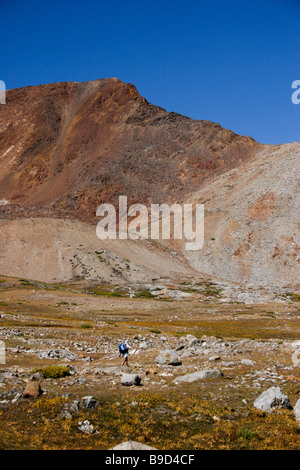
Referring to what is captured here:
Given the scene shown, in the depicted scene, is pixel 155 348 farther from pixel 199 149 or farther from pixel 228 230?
pixel 199 149

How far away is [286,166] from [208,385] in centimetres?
12778

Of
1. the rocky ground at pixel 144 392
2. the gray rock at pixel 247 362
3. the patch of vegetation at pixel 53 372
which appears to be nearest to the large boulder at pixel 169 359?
the rocky ground at pixel 144 392

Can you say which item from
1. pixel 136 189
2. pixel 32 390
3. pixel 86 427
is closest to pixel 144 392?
pixel 86 427

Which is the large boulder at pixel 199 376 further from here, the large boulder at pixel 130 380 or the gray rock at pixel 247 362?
the gray rock at pixel 247 362

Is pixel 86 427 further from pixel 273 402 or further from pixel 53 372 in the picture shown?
pixel 273 402

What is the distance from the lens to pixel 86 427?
14.7 meters

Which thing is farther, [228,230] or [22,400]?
[228,230]

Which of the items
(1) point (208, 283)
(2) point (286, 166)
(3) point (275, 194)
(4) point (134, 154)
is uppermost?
(4) point (134, 154)

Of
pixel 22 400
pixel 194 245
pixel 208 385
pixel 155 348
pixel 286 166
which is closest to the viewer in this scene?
pixel 22 400

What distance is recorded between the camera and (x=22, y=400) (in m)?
17.1

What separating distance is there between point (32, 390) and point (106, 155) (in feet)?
514

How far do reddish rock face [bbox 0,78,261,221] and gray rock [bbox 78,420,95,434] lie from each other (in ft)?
398

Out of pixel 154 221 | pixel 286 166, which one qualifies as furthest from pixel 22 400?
pixel 286 166

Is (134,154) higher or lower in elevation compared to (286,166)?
higher
